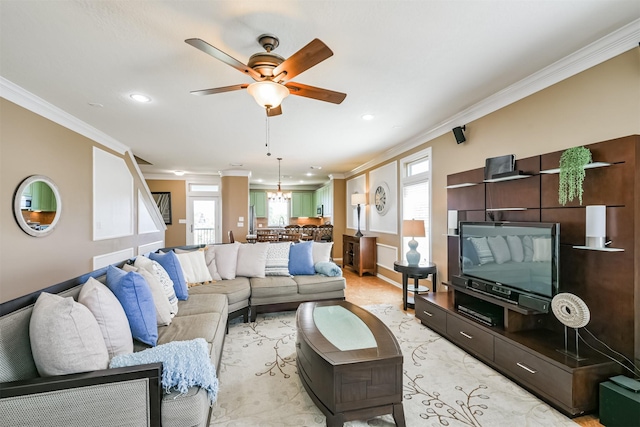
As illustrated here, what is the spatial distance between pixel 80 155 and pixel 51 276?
5.25ft

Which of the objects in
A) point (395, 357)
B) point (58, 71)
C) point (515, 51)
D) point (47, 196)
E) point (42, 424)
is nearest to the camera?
point (42, 424)

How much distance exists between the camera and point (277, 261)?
396 centimetres

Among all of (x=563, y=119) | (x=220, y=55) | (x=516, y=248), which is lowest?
(x=516, y=248)

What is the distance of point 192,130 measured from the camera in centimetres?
413

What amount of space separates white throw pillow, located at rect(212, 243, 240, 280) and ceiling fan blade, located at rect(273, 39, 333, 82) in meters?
2.59

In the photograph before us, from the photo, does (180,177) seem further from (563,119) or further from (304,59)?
(563,119)

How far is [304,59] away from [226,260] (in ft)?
9.35

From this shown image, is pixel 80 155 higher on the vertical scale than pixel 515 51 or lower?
lower

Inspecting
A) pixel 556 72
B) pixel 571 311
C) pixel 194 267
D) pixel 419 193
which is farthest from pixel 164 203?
pixel 571 311

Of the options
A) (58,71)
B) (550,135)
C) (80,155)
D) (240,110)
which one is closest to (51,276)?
(80,155)

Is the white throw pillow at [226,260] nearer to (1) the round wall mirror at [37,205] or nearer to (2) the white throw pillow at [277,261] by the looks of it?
(2) the white throw pillow at [277,261]

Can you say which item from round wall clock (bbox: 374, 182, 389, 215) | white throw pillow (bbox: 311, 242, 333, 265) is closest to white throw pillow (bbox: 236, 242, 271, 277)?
white throw pillow (bbox: 311, 242, 333, 265)

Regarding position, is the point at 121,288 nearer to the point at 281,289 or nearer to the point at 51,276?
the point at 281,289

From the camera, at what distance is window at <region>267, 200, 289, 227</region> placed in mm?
10909
